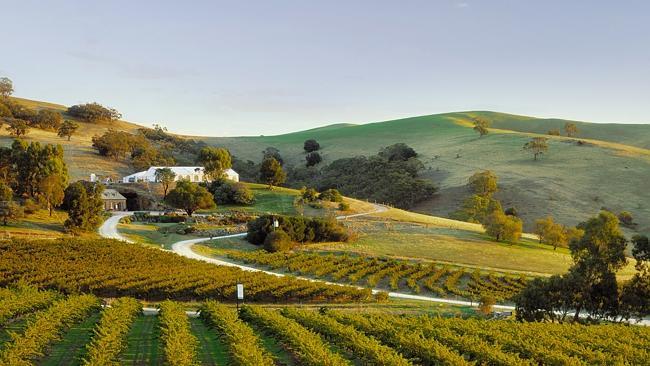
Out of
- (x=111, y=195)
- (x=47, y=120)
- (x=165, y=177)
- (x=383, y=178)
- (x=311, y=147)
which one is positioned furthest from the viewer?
(x=311, y=147)

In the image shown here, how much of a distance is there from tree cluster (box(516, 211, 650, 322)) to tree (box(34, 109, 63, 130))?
470ft

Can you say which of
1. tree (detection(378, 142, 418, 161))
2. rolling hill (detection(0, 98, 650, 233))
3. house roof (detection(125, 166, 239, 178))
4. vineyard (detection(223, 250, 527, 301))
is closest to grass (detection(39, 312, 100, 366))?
vineyard (detection(223, 250, 527, 301))

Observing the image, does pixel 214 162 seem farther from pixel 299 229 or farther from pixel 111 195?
pixel 299 229

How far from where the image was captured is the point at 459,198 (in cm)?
11562

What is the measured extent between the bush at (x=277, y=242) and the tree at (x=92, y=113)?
127065 millimetres

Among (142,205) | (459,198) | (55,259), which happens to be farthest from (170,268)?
(459,198)

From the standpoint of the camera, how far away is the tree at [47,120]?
484 ft

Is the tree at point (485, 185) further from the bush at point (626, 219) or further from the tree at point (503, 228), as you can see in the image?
the tree at point (503, 228)

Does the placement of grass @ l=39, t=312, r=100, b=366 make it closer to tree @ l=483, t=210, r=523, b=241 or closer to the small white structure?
tree @ l=483, t=210, r=523, b=241

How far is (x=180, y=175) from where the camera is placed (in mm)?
107500

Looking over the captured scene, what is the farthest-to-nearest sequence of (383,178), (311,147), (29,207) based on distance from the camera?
(311,147) < (383,178) < (29,207)

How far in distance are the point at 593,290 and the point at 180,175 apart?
8312 cm

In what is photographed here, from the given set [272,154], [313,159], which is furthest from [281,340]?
[272,154]

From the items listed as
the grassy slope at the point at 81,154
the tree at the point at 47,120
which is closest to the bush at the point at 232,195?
the grassy slope at the point at 81,154
